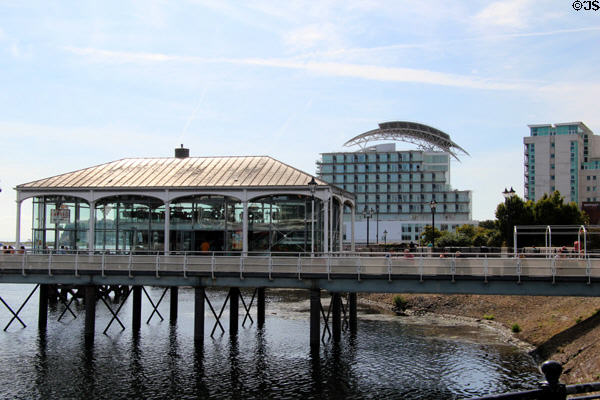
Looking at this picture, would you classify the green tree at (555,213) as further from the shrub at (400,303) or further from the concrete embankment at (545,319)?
the shrub at (400,303)

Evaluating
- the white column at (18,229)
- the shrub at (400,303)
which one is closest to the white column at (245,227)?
the white column at (18,229)

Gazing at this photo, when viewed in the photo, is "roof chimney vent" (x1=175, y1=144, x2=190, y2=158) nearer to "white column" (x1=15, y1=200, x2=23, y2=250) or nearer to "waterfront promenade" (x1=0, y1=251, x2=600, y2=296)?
"white column" (x1=15, y1=200, x2=23, y2=250)

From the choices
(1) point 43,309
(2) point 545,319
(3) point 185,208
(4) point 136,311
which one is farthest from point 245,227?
(2) point 545,319

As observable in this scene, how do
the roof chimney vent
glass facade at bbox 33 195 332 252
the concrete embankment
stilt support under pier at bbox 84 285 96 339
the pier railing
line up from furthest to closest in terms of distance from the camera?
the roof chimney vent → glass facade at bbox 33 195 332 252 → stilt support under pier at bbox 84 285 96 339 → the pier railing → the concrete embankment

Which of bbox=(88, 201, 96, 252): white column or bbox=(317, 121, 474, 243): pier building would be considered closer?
bbox=(88, 201, 96, 252): white column

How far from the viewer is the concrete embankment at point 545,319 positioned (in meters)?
28.7

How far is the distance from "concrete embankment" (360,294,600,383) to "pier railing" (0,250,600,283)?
4.07 metres

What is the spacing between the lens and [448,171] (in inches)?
6806

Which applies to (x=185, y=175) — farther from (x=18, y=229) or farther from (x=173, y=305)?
(x=18, y=229)

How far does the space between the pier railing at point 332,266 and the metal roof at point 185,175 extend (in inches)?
292

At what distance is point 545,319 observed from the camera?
40031 millimetres

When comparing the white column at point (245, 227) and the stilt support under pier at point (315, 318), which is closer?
the stilt support under pier at point (315, 318)

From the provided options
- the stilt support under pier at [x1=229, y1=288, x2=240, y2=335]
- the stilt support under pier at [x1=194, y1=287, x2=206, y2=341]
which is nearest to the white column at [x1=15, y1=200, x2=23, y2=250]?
the stilt support under pier at [x1=194, y1=287, x2=206, y2=341]

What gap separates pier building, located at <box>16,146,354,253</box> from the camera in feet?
138
